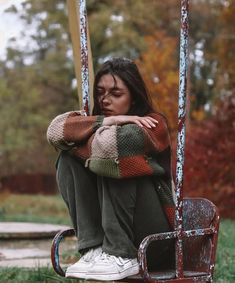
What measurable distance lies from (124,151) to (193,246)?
0.59 m

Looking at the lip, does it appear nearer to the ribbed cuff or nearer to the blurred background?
the ribbed cuff

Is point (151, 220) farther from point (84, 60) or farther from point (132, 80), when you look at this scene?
point (84, 60)

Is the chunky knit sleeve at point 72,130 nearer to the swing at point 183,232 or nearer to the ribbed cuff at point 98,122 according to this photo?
the ribbed cuff at point 98,122

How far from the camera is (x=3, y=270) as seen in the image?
4.67 m

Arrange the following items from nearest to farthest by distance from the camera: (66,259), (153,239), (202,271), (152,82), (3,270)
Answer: (153,239) < (202,271) < (3,270) < (66,259) < (152,82)

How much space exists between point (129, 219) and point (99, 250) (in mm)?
199

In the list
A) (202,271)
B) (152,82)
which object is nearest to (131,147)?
(202,271)

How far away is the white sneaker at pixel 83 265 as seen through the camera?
2885mm

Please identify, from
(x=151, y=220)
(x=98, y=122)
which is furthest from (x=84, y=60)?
(x=151, y=220)

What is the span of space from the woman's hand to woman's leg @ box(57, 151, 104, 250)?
213 millimetres

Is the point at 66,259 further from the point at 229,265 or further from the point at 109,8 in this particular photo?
the point at 109,8

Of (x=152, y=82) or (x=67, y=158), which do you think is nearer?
(x=67, y=158)

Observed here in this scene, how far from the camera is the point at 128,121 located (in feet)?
9.60

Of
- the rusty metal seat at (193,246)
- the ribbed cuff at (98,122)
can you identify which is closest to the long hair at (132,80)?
the ribbed cuff at (98,122)
